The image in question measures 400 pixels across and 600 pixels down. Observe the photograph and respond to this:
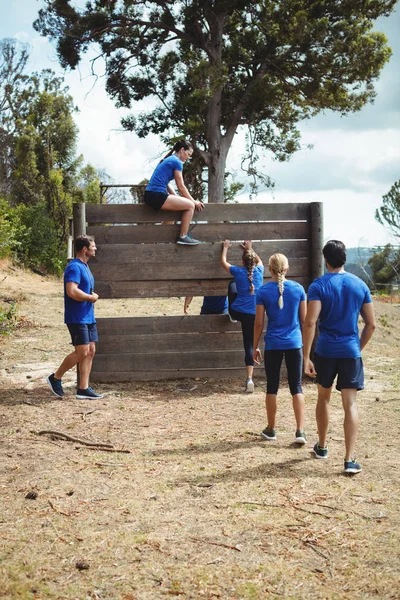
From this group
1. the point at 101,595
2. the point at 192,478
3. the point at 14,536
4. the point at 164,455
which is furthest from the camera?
the point at 164,455

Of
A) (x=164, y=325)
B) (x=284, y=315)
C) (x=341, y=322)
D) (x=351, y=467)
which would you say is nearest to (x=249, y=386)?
(x=164, y=325)

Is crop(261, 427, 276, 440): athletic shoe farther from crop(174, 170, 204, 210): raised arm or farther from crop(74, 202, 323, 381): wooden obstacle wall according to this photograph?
crop(174, 170, 204, 210): raised arm

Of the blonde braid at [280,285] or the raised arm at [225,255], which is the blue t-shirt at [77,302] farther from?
the blonde braid at [280,285]

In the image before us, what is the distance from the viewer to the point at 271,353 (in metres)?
6.26

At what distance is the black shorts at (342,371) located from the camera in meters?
5.39

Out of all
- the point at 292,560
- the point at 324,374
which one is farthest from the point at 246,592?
the point at 324,374

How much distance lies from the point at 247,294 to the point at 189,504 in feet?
14.3

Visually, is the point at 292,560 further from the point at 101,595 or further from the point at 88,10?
the point at 88,10

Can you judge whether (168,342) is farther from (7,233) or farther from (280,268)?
(7,233)

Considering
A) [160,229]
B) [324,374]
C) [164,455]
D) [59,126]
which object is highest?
[59,126]

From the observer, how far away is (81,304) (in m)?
7.93

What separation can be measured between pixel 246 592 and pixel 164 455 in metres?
2.60

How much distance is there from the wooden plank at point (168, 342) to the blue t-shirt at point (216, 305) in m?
0.45

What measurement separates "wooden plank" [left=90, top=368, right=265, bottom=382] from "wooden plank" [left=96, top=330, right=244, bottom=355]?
0.29 meters
